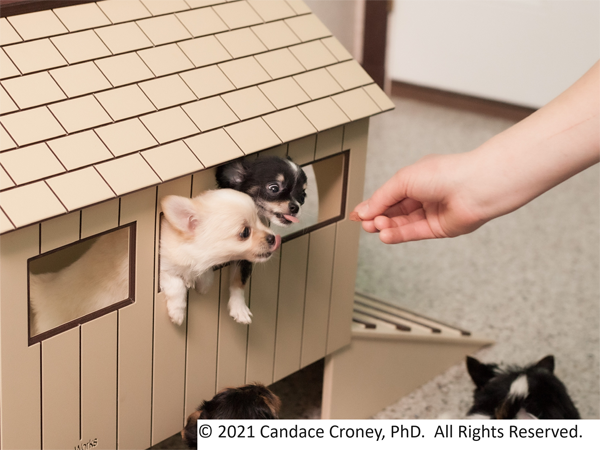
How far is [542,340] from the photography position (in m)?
2.69

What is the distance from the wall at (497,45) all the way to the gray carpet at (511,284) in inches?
26.7

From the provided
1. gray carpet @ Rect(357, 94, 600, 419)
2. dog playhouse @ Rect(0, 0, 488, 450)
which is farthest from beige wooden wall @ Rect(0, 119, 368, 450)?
gray carpet @ Rect(357, 94, 600, 419)

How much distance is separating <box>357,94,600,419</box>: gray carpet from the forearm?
110 cm

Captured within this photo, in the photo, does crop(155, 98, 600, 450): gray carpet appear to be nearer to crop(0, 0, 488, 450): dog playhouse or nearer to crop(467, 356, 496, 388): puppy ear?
crop(467, 356, 496, 388): puppy ear

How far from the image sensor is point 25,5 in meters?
1.40

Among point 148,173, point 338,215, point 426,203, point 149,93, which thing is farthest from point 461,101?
point 148,173

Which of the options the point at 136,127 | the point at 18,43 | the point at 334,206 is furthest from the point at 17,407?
the point at 334,206

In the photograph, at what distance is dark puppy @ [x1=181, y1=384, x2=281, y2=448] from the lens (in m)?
1.45

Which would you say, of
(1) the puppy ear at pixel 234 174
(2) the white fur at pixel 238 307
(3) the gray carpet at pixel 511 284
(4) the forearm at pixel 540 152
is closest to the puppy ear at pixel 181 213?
(1) the puppy ear at pixel 234 174

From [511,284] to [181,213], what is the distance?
6.69ft

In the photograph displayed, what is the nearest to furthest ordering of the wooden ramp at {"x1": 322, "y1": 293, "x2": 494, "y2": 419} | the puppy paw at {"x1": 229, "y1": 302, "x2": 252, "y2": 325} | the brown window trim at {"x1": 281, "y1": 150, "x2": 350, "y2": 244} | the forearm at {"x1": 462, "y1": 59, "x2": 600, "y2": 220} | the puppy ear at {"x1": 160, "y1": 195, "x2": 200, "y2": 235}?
1. the forearm at {"x1": 462, "y1": 59, "x2": 600, "y2": 220}
2. the puppy ear at {"x1": 160, "y1": 195, "x2": 200, "y2": 235}
3. the puppy paw at {"x1": 229, "y1": 302, "x2": 252, "y2": 325}
4. the brown window trim at {"x1": 281, "y1": 150, "x2": 350, "y2": 244}
5. the wooden ramp at {"x1": 322, "y1": 293, "x2": 494, "y2": 419}

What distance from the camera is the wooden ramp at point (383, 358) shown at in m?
2.11

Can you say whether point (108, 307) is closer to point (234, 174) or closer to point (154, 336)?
point (154, 336)

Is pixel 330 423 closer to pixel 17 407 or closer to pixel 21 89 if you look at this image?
pixel 17 407
